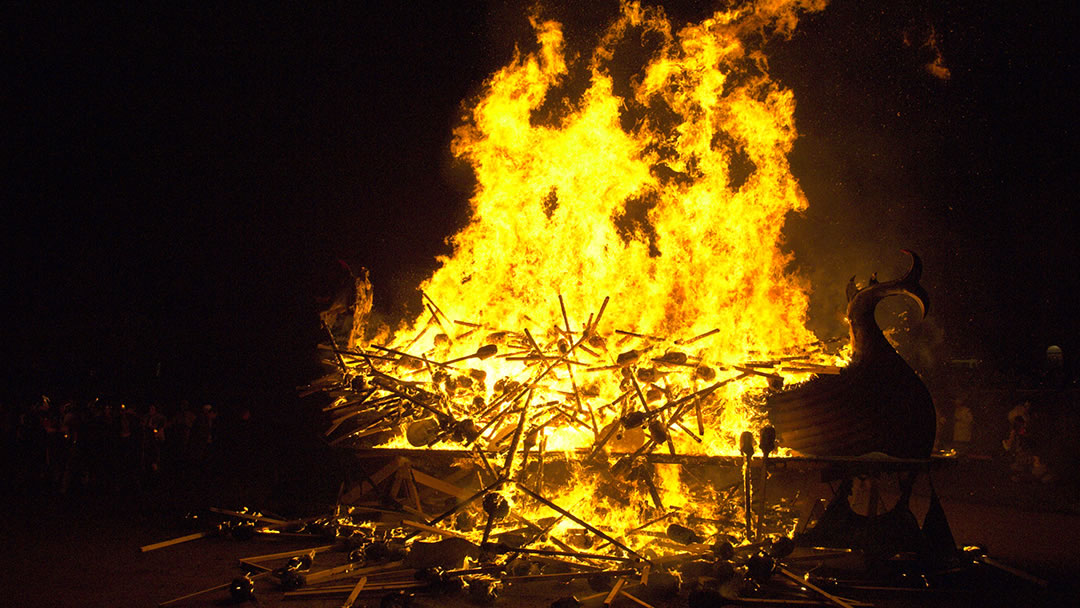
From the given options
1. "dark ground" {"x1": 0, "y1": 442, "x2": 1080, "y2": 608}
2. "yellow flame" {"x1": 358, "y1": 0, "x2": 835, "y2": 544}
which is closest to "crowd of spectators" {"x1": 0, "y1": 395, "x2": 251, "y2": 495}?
"dark ground" {"x1": 0, "y1": 442, "x2": 1080, "y2": 608}

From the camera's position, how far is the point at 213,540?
725 cm

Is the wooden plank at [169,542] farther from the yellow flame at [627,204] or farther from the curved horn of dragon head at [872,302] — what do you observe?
the curved horn of dragon head at [872,302]

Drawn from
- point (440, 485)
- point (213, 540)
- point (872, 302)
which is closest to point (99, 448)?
point (213, 540)

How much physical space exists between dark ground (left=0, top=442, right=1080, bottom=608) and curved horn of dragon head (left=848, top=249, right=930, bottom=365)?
2369 millimetres

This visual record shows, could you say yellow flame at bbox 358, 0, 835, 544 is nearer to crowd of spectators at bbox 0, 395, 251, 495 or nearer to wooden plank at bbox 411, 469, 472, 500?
wooden plank at bbox 411, 469, 472, 500

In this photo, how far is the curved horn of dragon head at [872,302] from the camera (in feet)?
22.4

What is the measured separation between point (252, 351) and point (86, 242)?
7.39 m

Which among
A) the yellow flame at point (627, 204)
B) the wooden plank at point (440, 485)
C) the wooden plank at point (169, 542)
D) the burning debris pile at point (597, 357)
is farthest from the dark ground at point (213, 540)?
the yellow flame at point (627, 204)

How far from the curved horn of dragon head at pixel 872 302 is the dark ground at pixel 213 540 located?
237cm

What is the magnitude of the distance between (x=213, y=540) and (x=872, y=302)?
25.3 ft

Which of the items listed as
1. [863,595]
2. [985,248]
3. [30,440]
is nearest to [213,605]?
[863,595]

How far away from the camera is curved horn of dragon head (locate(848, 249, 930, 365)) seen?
684cm

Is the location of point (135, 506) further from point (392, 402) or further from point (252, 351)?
point (252, 351)

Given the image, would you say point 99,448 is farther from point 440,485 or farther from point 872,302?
point 872,302
